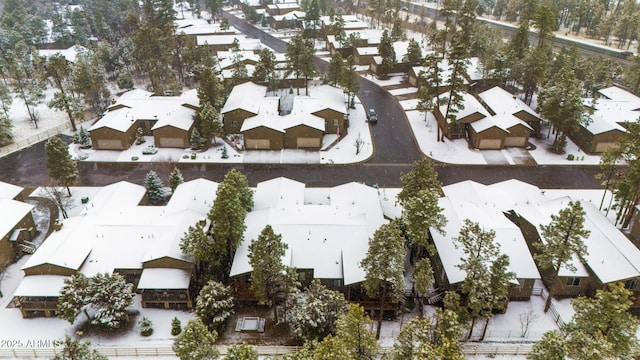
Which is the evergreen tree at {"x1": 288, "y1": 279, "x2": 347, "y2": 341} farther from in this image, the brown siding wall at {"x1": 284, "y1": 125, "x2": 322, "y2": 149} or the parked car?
the parked car

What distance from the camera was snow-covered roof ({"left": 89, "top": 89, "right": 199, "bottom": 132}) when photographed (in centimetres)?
6072

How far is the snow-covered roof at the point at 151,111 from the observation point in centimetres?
6072

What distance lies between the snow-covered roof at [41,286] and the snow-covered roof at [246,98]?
3369 cm

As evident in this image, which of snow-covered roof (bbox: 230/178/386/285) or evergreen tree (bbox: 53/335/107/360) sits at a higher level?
evergreen tree (bbox: 53/335/107/360)

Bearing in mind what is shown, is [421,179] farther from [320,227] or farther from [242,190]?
[242,190]

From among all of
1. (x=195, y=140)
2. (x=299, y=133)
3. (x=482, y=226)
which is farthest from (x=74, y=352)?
(x=299, y=133)

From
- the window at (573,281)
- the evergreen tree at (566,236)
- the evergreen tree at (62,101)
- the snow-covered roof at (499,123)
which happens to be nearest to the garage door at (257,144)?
the evergreen tree at (62,101)

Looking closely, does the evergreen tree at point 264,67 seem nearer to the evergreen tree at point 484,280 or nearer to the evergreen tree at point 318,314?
the evergreen tree at point 318,314

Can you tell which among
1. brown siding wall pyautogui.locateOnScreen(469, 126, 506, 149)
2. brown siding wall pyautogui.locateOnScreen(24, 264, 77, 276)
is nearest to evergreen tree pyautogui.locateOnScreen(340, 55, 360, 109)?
brown siding wall pyautogui.locateOnScreen(469, 126, 506, 149)

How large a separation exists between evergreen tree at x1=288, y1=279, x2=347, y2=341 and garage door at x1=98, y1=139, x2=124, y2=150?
40.3 metres

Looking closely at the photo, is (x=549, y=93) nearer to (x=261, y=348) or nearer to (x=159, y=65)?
(x=261, y=348)

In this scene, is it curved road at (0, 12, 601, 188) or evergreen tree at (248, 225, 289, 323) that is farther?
curved road at (0, 12, 601, 188)

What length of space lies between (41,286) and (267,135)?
31.8m

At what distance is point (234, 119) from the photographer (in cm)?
6419
